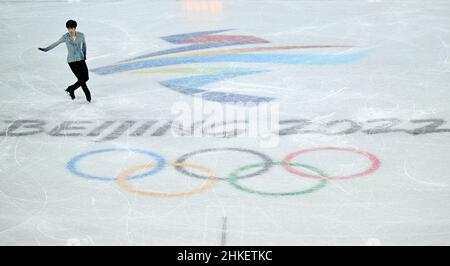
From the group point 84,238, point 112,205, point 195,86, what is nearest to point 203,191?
point 112,205

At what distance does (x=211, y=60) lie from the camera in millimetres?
15305

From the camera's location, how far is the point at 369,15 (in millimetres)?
20094

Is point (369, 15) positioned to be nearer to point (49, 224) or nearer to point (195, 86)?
point (195, 86)

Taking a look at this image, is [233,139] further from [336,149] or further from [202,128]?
[336,149]

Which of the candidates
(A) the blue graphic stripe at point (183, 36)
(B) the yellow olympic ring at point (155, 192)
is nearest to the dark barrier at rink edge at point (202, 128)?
(B) the yellow olympic ring at point (155, 192)

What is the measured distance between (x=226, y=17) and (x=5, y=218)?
1354 centimetres

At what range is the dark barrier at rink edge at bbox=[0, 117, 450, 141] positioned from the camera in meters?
10.6

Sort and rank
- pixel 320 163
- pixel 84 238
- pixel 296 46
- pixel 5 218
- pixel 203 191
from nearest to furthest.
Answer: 1. pixel 84 238
2. pixel 5 218
3. pixel 203 191
4. pixel 320 163
5. pixel 296 46

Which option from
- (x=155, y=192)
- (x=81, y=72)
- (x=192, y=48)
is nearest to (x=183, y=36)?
(x=192, y=48)

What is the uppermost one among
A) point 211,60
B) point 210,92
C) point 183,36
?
point 183,36
